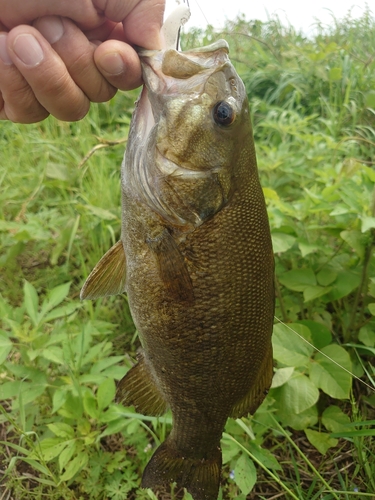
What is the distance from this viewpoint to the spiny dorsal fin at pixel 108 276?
1484mm

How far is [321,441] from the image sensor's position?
1867mm

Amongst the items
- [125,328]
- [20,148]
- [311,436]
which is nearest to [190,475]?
[311,436]

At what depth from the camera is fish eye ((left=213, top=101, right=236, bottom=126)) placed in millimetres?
1309

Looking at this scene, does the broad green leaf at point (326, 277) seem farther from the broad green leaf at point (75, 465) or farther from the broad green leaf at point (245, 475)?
the broad green leaf at point (75, 465)

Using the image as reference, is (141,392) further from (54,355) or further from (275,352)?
(275,352)

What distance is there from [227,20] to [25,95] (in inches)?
194

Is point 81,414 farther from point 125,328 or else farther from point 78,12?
point 78,12

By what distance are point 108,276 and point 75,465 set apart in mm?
847

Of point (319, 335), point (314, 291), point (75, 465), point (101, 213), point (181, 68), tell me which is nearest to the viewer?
point (181, 68)

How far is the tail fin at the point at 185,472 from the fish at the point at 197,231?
9.7 inches

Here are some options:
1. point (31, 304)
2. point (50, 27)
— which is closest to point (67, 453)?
point (31, 304)

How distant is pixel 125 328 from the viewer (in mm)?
2596

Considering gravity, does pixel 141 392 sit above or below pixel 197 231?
below

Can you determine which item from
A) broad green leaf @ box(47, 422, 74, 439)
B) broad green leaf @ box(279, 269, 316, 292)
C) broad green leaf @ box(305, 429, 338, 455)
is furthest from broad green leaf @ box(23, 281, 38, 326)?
broad green leaf @ box(305, 429, 338, 455)
